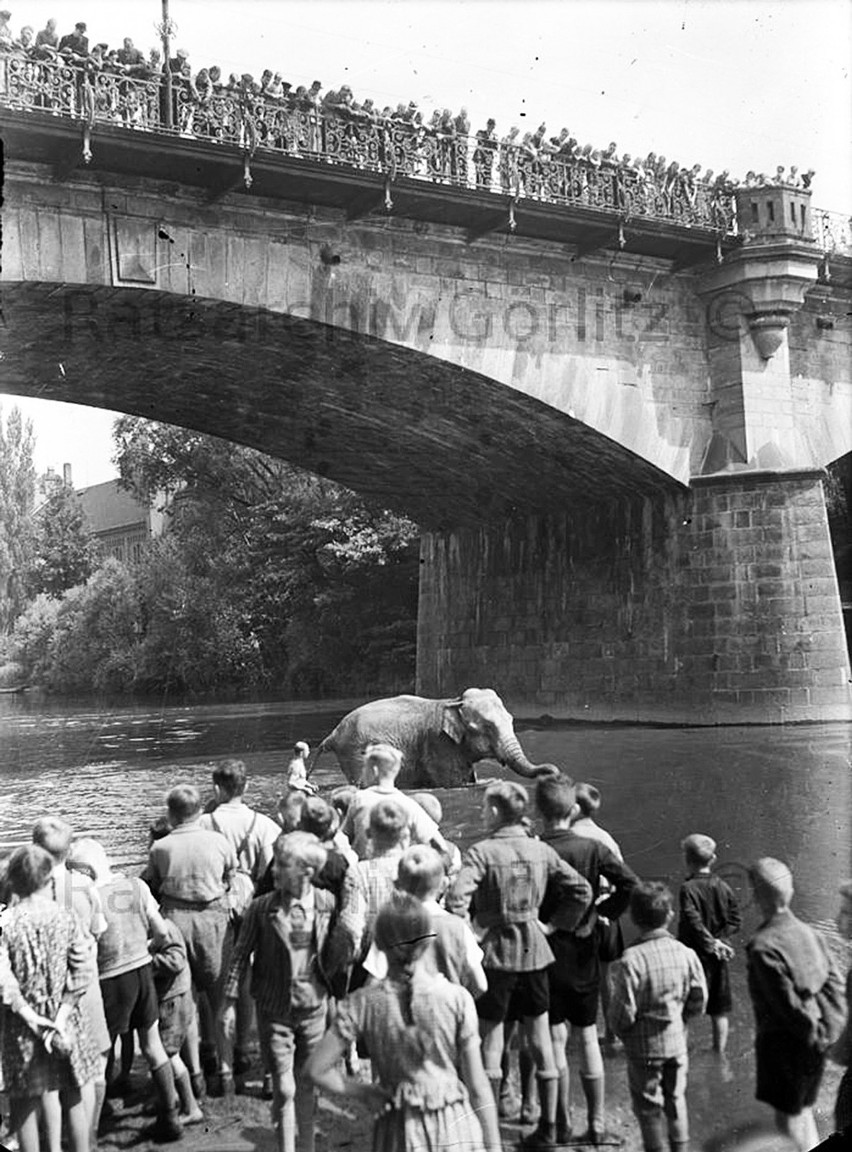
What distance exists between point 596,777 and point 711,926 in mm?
9376

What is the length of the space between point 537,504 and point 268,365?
6.83 m

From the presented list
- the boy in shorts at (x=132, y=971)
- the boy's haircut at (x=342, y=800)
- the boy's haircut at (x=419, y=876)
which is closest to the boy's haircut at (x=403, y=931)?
the boy's haircut at (x=419, y=876)

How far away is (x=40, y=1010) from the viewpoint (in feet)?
12.8

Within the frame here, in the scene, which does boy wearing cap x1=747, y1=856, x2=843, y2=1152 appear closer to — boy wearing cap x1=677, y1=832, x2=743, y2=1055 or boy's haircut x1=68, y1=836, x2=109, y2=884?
boy wearing cap x1=677, y1=832, x2=743, y2=1055

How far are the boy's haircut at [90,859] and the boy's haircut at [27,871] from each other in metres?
0.56

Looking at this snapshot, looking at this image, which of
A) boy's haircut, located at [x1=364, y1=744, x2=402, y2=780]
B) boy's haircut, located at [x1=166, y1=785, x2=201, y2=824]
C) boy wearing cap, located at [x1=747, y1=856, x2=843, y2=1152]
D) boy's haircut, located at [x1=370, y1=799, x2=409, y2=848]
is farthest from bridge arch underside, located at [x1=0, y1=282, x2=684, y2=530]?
boy wearing cap, located at [x1=747, y1=856, x2=843, y2=1152]

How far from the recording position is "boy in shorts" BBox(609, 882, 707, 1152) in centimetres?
400

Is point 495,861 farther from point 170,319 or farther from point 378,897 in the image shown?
point 170,319

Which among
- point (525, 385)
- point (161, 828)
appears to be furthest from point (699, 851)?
point (525, 385)

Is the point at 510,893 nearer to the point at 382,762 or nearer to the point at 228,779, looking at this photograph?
the point at 382,762

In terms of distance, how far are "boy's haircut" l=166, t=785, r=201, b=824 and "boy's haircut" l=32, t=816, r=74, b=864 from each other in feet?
2.24

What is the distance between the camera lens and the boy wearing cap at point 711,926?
495 centimetres

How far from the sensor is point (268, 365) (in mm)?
16438

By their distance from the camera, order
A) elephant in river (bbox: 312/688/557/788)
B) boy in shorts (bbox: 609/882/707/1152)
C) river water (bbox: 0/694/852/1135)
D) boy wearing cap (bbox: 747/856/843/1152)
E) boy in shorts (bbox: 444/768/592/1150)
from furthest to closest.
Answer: elephant in river (bbox: 312/688/557/788) < river water (bbox: 0/694/852/1135) < boy in shorts (bbox: 444/768/592/1150) < boy in shorts (bbox: 609/882/707/1152) < boy wearing cap (bbox: 747/856/843/1152)
